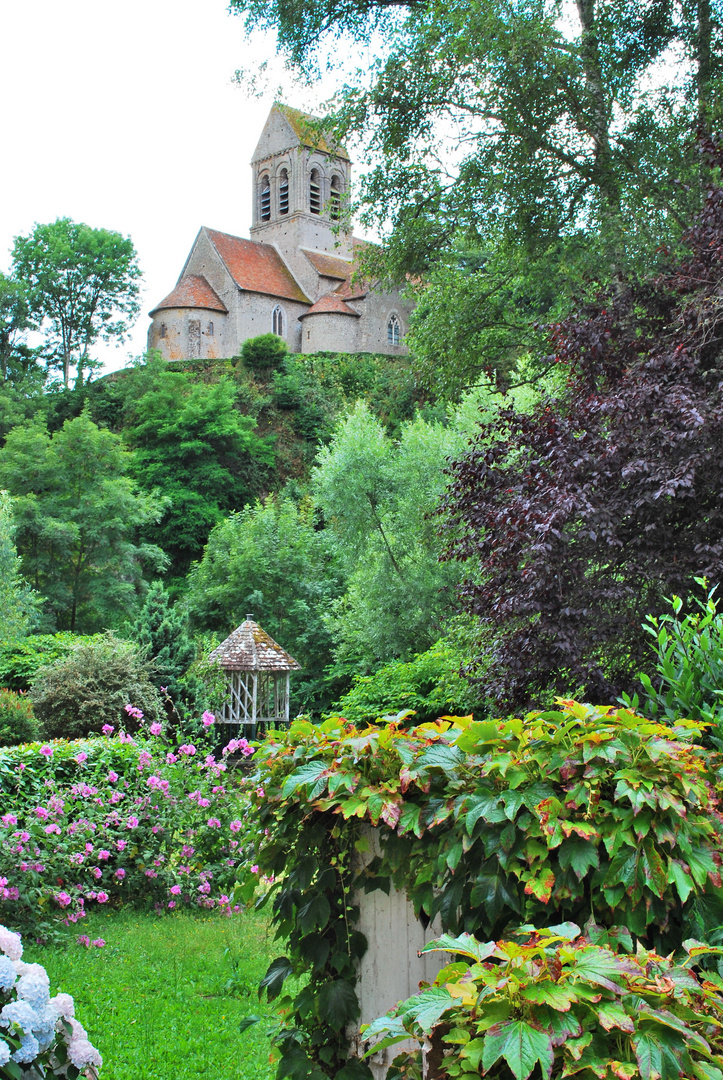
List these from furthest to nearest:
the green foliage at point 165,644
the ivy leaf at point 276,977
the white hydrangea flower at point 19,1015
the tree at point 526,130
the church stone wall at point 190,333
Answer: the church stone wall at point 190,333
the green foliage at point 165,644
the tree at point 526,130
the ivy leaf at point 276,977
the white hydrangea flower at point 19,1015

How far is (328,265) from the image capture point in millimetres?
49125

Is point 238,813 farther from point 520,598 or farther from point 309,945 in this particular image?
point 309,945

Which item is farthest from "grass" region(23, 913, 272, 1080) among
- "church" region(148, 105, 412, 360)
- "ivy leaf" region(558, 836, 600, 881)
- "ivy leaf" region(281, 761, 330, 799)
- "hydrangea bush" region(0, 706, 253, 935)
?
"church" region(148, 105, 412, 360)

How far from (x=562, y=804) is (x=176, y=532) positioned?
1233 inches

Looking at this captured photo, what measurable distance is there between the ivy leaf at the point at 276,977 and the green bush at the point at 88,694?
972 cm

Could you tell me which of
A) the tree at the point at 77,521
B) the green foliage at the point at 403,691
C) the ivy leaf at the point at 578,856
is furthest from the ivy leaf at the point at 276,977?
the tree at the point at 77,521

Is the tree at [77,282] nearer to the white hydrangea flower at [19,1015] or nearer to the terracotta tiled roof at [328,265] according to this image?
the terracotta tiled roof at [328,265]

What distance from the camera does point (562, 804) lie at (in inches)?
96.5

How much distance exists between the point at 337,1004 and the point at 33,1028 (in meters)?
1.00

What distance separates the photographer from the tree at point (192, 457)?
108ft

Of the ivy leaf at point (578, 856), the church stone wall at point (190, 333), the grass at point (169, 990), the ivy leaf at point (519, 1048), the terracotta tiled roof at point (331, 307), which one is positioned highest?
the terracotta tiled roof at point (331, 307)

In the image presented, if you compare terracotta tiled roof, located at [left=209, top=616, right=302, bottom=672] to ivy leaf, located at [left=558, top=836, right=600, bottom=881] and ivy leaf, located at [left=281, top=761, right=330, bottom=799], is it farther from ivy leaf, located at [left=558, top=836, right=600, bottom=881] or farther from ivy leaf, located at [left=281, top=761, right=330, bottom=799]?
ivy leaf, located at [left=558, top=836, right=600, bottom=881]

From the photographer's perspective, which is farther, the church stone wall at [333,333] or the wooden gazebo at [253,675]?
the church stone wall at [333,333]

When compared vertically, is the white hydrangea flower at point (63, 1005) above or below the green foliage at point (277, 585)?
above
